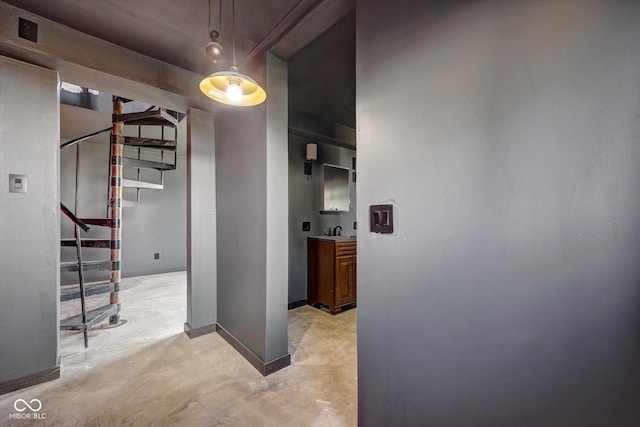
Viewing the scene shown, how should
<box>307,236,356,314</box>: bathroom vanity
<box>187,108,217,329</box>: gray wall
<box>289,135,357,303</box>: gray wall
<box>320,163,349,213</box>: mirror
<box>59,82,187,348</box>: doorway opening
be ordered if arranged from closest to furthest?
<box>187,108,217,329</box>: gray wall, <box>59,82,187,348</box>: doorway opening, <box>307,236,356,314</box>: bathroom vanity, <box>289,135,357,303</box>: gray wall, <box>320,163,349,213</box>: mirror

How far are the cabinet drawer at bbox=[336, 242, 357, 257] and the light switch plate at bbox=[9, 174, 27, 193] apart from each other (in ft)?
8.91

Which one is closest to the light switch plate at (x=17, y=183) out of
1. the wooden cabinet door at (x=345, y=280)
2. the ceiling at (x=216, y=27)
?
the ceiling at (x=216, y=27)

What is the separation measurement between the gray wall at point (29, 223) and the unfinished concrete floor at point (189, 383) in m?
0.31

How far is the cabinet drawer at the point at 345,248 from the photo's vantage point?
3.19 metres

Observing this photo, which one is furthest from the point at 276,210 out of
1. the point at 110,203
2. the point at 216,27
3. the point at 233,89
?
the point at 110,203

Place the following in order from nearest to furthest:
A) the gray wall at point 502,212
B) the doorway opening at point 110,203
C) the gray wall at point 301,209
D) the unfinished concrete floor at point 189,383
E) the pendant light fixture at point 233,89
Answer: the gray wall at point 502,212 → the pendant light fixture at point 233,89 → the unfinished concrete floor at point 189,383 → the doorway opening at point 110,203 → the gray wall at point 301,209

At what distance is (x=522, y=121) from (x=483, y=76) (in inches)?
8.2

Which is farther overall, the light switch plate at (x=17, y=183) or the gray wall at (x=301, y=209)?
the gray wall at (x=301, y=209)

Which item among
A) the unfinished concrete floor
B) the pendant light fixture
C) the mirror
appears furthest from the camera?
the mirror

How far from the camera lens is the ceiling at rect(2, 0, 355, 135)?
1642 millimetres

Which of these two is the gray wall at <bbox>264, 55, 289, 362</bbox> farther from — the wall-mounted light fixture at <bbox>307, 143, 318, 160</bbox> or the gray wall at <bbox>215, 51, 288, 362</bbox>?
the wall-mounted light fixture at <bbox>307, 143, 318, 160</bbox>

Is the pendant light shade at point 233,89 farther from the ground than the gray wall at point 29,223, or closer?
farther from the ground

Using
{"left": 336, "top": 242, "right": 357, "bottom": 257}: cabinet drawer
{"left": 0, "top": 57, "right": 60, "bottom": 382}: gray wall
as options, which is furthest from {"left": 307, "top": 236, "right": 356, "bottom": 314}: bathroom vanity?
{"left": 0, "top": 57, "right": 60, "bottom": 382}: gray wall

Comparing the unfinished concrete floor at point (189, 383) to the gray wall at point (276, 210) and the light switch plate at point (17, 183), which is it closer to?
the gray wall at point (276, 210)
